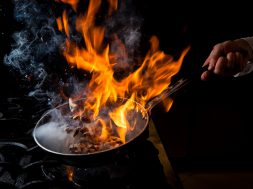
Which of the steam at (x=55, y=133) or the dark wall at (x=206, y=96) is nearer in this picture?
the steam at (x=55, y=133)

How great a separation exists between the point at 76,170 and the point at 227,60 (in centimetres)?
155

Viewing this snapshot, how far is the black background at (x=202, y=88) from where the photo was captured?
4023mm

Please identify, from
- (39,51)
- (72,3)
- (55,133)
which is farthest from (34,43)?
(55,133)

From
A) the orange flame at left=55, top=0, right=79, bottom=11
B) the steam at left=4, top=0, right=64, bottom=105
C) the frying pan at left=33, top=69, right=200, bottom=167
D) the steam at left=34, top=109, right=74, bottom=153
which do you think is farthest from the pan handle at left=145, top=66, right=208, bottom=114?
the orange flame at left=55, top=0, right=79, bottom=11

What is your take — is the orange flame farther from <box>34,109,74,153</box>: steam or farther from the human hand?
the human hand

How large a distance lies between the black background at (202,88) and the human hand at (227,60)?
1281mm

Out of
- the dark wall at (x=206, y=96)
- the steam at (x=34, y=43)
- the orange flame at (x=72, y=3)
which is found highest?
the orange flame at (x=72, y=3)

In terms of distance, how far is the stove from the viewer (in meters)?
1.81

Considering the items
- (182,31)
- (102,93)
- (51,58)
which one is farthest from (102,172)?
(182,31)

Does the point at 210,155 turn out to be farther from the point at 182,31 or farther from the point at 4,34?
the point at 4,34

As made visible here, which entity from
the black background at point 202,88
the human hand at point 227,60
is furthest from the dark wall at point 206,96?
the human hand at point 227,60

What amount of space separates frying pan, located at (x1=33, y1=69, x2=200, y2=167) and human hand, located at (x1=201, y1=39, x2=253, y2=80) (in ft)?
0.92

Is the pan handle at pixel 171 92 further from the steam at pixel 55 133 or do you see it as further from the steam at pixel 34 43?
the steam at pixel 34 43

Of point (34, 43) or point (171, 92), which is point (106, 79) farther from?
point (34, 43)
